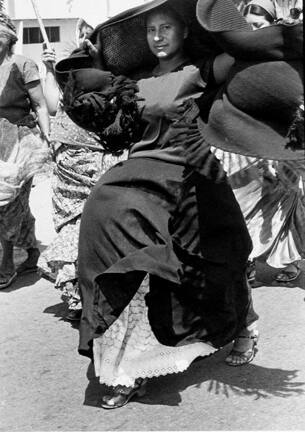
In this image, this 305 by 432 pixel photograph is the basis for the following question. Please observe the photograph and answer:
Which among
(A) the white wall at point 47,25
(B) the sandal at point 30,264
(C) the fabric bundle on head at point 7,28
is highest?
(C) the fabric bundle on head at point 7,28

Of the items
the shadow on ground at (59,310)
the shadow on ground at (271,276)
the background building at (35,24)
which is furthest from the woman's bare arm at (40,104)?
the background building at (35,24)

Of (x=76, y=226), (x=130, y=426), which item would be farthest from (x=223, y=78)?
(x=76, y=226)

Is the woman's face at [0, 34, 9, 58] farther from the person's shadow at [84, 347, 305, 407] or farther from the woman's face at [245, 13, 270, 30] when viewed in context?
the person's shadow at [84, 347, 305, 407]

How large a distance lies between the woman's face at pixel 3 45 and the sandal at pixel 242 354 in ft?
9.88

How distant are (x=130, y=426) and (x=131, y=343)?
420 millimetres

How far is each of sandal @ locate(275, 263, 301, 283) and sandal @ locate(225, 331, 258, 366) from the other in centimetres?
152

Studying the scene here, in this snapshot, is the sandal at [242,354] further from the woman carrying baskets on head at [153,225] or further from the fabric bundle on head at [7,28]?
the fabric bundle on head at [7,28]

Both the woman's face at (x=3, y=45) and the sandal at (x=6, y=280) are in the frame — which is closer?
the woman's face at (x=3, y=45)

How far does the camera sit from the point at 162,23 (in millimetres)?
4176

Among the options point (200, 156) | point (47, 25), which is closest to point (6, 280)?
point (200, 156)

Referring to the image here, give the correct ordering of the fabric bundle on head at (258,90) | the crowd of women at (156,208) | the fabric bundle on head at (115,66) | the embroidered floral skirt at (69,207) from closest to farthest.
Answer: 1. the fabric bundle on head at (258,90)
2. the crowd of women at (156,208)
3. the fabric bundle on head at (115,66)
4. the embroidered floral skirt at (69,207)

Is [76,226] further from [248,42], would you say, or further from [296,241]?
[248,42]

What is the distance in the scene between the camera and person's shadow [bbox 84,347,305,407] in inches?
170

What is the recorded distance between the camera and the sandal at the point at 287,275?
6219mm
